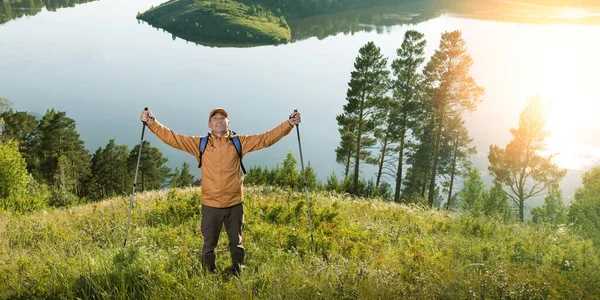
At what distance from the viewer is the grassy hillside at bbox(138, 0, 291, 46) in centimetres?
16212

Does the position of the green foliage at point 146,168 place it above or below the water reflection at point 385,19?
below

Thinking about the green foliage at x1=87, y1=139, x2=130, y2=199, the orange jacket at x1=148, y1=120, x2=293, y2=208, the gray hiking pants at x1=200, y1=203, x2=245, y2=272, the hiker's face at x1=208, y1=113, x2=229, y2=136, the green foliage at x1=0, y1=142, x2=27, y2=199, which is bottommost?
the green foliage at x1=87, y1=139, x2=130, y2=199

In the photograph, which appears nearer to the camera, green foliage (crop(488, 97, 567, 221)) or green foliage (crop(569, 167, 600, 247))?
green foliage (crop(569, 167, 600, 247))

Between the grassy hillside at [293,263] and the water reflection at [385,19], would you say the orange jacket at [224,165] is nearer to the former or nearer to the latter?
the grassy hillside at [293,263]

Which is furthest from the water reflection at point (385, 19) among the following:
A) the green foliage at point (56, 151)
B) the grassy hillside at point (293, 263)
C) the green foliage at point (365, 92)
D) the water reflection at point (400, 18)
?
the grassy hillside at point (293, 263)

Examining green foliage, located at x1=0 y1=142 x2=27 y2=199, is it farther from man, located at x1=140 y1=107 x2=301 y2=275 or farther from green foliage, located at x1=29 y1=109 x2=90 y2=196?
man, located at x1=140 y1=107 x2=301 y2=275

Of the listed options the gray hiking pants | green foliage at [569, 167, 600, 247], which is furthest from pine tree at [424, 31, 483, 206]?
the gray hiking pants

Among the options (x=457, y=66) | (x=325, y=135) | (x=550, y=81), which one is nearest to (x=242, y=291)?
(x=457, y=66)

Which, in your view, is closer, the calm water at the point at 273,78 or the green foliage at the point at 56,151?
the green foliage at the point at 56,151

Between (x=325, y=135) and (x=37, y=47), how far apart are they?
343ft

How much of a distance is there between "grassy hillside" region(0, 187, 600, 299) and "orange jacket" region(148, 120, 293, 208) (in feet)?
3.57

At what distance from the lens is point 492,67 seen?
109062mm

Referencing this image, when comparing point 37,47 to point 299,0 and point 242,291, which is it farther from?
point 242,291

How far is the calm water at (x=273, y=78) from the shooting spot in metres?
84.4
